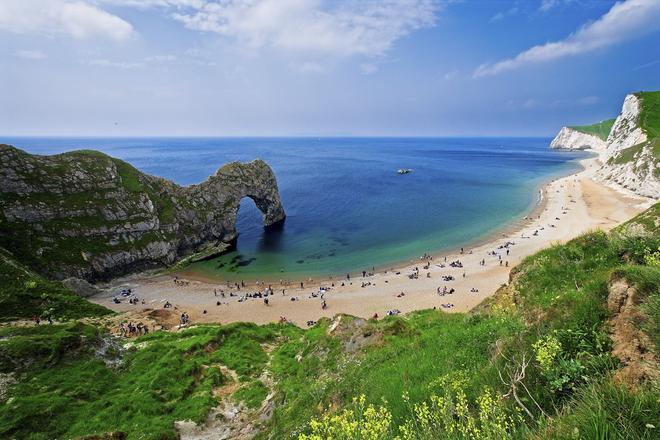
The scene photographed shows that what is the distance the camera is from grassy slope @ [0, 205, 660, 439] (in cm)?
562

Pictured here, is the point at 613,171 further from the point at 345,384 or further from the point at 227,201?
the point at 345,384

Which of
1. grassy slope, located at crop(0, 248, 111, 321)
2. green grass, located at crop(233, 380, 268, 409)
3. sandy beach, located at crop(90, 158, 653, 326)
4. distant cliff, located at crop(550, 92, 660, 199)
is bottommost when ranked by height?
sandy beach, located at crop(90, 158, 653, 326)

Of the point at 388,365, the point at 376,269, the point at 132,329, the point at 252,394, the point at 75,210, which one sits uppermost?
the point at 388,365

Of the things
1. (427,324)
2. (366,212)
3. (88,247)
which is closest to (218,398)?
(427,324)

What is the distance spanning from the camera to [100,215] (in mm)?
58031

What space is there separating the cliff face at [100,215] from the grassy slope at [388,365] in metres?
35.9

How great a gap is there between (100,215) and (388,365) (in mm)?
64096

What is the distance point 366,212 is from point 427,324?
79779 millimetres

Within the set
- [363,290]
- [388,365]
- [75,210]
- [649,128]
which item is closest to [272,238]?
[363,290]

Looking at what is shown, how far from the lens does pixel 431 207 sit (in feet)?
332

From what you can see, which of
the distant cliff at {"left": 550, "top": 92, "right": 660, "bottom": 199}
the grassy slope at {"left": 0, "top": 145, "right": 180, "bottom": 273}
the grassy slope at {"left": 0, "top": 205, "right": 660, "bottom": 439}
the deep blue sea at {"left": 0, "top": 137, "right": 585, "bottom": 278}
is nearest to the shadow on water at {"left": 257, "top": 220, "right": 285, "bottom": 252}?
the deep blue sea at {"left": 0, "top": 137, "right": 585, "bottom": 278}

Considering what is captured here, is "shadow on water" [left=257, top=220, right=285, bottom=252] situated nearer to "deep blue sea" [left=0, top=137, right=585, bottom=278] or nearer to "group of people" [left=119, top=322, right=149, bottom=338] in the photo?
"deep blue sea" [left=0, top=137, right=585, bottom=278]

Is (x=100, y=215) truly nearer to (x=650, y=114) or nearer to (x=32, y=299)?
(x=32, y=299)

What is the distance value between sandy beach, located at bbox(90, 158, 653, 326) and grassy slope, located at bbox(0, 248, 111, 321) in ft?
18.3
